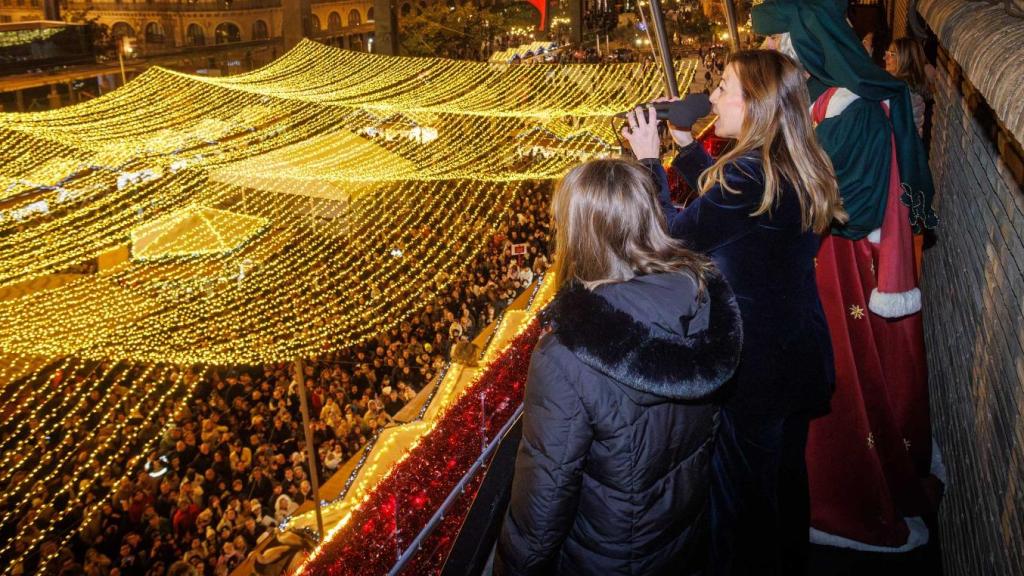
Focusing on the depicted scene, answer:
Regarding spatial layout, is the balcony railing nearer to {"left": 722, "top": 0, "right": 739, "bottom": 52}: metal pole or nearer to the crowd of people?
the crowd of people

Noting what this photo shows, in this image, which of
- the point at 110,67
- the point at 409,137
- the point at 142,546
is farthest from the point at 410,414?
the point at 110,67

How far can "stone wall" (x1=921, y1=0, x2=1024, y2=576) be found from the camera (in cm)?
204

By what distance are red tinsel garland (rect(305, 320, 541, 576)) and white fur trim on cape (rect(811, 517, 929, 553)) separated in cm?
154

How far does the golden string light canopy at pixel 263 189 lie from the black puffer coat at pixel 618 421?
6.13 metres

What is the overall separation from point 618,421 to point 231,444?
26.0 ft

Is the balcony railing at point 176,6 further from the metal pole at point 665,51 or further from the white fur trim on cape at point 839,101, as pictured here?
the white fur trim on cape at point 839,101

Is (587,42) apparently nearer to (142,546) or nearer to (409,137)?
(409,137)

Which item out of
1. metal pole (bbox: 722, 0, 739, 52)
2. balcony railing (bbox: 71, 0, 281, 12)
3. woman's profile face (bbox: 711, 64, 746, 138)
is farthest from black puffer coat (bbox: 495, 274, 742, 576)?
balcony railing (bbox: 71, 0, 281, 12)

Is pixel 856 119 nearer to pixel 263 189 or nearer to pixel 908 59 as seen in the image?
pixel 908 59

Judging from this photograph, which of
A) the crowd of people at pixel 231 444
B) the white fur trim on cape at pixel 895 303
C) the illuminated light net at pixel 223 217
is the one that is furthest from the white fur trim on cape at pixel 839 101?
the illuminated light net at pixel 223 217

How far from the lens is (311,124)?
1343cm

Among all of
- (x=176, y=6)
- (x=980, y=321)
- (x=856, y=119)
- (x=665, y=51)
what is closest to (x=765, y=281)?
(x=856, y=119)

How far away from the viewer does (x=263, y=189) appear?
41.2 ft

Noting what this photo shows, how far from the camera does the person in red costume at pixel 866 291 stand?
103 inches
